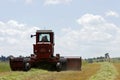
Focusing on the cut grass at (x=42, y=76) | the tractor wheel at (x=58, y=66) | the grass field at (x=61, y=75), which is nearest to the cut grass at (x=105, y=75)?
the grass field at (x=61, y=75)

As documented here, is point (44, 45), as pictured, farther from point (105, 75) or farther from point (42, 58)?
point (105, 75)

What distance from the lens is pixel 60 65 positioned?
36.2 m

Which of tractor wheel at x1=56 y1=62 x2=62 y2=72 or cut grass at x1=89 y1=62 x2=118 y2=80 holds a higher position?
tractor wheel at x1=56 y1=62 x2=62 y2=72

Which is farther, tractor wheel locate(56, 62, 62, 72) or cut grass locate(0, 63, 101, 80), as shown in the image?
tractor wheel locate(56, 62, 62, 72)

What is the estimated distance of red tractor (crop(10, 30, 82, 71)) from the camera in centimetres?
3653

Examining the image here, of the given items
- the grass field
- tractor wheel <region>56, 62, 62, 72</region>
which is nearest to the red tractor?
tractor wheel <region>56, 62, 62, 72</region>

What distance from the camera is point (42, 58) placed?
3694 centimetres

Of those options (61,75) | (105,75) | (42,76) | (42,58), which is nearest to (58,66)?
(42,58)

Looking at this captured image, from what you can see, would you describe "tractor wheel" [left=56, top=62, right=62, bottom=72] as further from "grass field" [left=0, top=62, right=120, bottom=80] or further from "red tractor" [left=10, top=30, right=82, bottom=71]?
"grass field" [left=0, top=62, right=120, bottom=80]

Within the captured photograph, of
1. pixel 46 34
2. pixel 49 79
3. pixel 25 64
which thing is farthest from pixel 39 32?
pixel 49 79

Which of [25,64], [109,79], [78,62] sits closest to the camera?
[109,79]

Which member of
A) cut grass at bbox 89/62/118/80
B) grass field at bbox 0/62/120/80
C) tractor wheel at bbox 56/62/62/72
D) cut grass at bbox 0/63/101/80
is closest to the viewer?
cut grass at bbox 89/62/118/80

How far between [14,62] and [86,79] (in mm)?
12981

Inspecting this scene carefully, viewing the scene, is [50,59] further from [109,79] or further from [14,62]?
[109,79]
